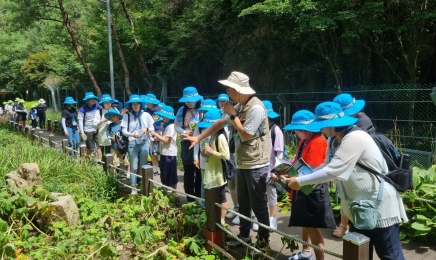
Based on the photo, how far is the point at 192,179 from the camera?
Answer: 5.02m

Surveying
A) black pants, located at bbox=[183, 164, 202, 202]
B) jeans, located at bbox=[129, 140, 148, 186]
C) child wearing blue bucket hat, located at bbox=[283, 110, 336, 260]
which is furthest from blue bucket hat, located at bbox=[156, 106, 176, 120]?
child wearing blue bucket hat, located at bbox=[283, 110, 336, 260]

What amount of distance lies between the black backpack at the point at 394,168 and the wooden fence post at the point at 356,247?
585mm

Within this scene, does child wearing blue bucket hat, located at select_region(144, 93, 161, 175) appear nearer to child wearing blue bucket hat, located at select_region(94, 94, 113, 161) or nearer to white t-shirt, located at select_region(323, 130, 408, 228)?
child wearing blue bucket hat, located at select_region(94, 94, 113, 161)

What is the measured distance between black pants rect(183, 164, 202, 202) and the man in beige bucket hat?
4.91 ft

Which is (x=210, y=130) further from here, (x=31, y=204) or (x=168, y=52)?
(x=168, y=52)

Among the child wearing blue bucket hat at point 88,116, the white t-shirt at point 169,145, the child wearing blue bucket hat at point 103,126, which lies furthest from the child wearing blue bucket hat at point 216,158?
the child wearing blue bucket hat at point 88,116

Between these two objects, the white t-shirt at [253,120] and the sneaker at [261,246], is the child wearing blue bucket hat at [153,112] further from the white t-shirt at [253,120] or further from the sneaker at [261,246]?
the sneaker at [261,246]

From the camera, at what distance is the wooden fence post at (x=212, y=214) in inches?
142

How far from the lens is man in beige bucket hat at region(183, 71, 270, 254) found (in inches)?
130

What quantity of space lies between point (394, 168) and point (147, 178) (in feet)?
10.2

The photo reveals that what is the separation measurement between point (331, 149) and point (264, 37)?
996 centimetres

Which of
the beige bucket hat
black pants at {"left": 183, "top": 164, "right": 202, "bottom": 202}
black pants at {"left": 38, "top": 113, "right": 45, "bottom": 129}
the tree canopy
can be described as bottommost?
black pants at {"left": 38, "top": 113, "right": 45, "bottom": 129}

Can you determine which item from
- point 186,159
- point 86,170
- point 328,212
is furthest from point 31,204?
point 328,212

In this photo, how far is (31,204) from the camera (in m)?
4.61
